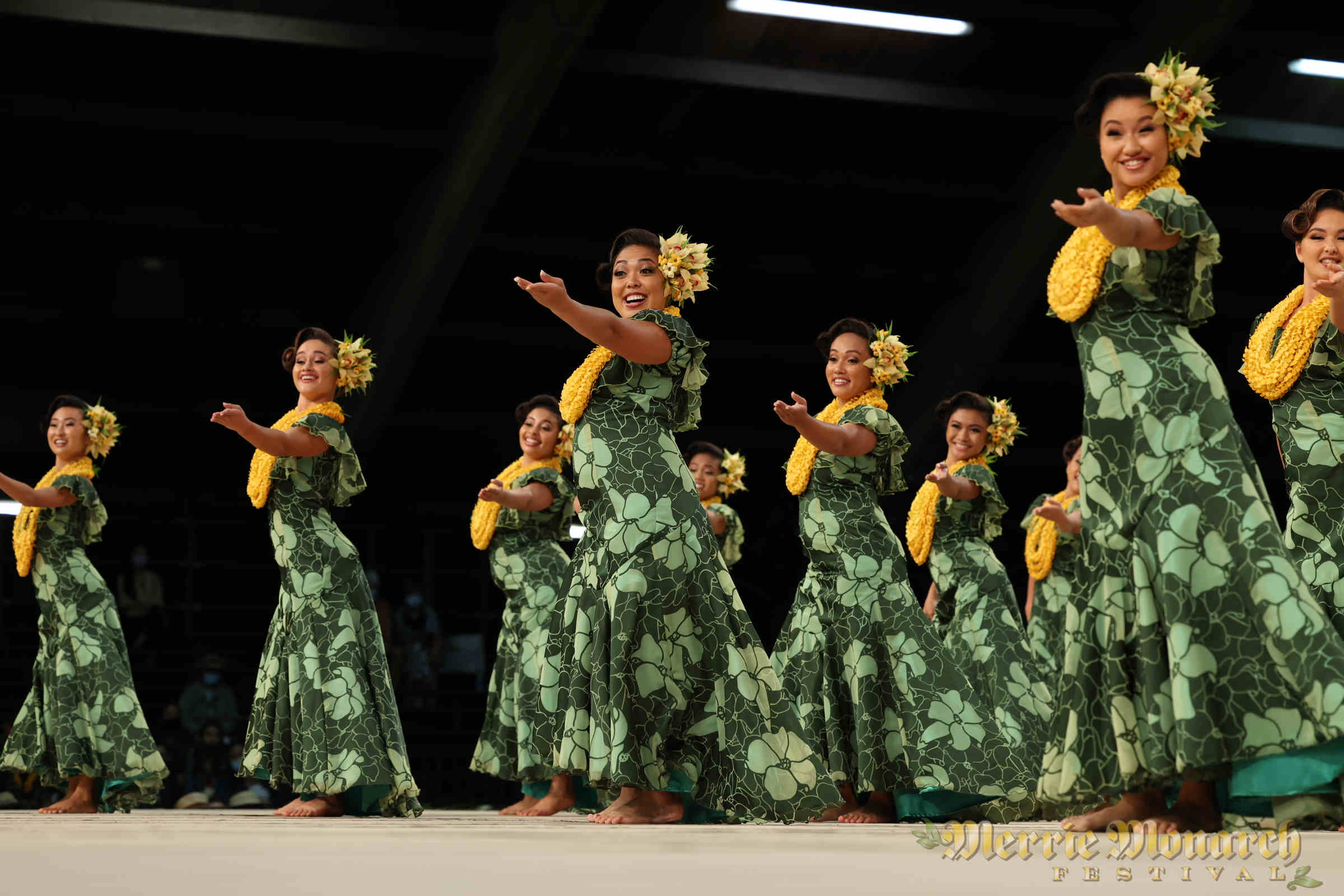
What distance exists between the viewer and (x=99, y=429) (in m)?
6.42

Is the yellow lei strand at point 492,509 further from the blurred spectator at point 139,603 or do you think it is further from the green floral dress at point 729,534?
the blurred spectator at point 139,603

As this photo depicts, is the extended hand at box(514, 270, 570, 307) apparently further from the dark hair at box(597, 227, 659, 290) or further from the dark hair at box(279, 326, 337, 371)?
the dark hair at box(279, 326, 337, 371)

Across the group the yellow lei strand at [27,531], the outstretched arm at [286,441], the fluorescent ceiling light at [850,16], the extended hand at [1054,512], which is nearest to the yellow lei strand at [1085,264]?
the extended hand at [1054,512]

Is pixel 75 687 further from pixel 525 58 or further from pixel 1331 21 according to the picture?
pixel 1331 21

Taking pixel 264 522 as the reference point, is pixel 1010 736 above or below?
below

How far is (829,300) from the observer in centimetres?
1162

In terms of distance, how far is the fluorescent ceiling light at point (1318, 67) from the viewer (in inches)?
394

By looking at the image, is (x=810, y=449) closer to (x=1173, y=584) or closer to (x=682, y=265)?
(x=682, y=265)

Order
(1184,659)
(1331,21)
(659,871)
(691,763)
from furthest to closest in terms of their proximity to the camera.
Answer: (1331,21)
(691,763)
(1184,659)
(659,871)

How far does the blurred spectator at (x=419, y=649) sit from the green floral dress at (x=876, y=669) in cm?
642

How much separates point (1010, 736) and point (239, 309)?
7066 mm

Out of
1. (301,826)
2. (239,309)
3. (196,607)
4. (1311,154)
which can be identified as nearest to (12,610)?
(196,607)

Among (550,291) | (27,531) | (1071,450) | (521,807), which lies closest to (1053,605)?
(1071,450)

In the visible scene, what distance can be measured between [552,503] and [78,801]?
7.13 feet
